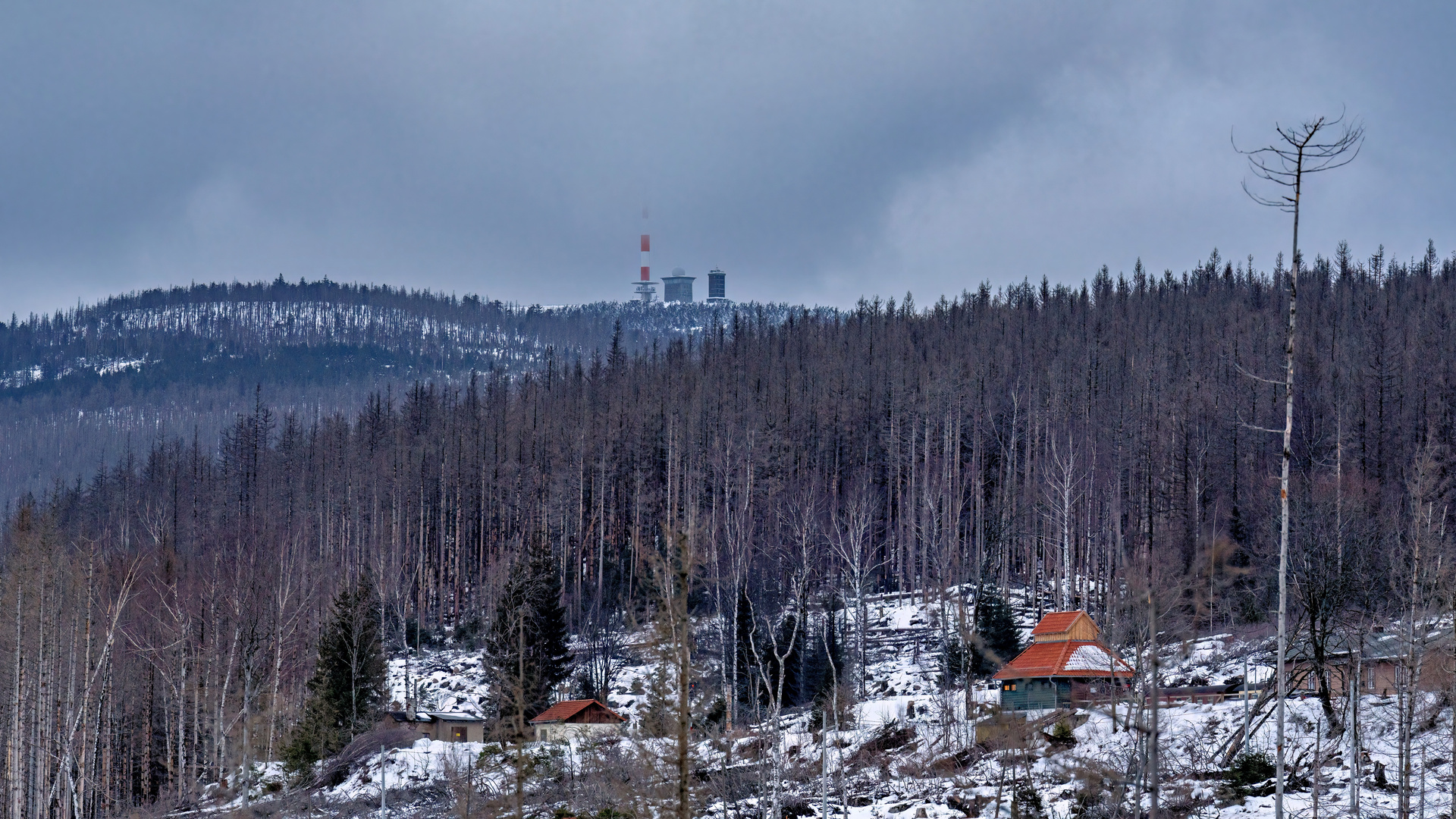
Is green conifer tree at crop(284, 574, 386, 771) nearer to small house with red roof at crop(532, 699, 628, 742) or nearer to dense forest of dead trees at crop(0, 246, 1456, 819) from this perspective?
dense forest of dead trees at crop(0, 246, 1456, 819)

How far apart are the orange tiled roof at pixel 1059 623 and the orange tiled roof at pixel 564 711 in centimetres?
1907

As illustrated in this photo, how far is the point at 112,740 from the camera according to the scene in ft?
218

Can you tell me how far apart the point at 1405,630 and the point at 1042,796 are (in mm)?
11109

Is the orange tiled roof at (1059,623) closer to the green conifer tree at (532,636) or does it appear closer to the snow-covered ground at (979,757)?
the snow-covered ground at (979,757)

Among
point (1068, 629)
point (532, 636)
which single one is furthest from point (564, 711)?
point (1068, 629)

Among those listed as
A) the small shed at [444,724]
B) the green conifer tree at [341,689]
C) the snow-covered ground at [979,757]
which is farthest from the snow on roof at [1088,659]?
the green conifer tree at [341,689]

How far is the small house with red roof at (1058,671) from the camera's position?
4934cm

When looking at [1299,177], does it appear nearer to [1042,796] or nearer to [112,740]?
[1042,796]

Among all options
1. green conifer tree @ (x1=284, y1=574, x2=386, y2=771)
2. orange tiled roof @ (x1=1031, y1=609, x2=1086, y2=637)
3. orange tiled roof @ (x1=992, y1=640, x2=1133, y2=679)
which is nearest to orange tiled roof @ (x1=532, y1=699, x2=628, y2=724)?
green conifer tree @ (x1=284, y1=574, x2=386, y2=771)

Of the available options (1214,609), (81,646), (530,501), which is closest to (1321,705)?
(1214,609)

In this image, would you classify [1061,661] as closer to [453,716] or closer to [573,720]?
[573,720]

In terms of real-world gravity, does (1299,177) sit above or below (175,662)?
above

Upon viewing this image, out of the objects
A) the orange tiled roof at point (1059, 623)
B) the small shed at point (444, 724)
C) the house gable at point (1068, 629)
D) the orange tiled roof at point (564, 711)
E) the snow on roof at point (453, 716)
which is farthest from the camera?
the snow on roof at point (453, 716)

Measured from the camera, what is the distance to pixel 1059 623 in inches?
2110
